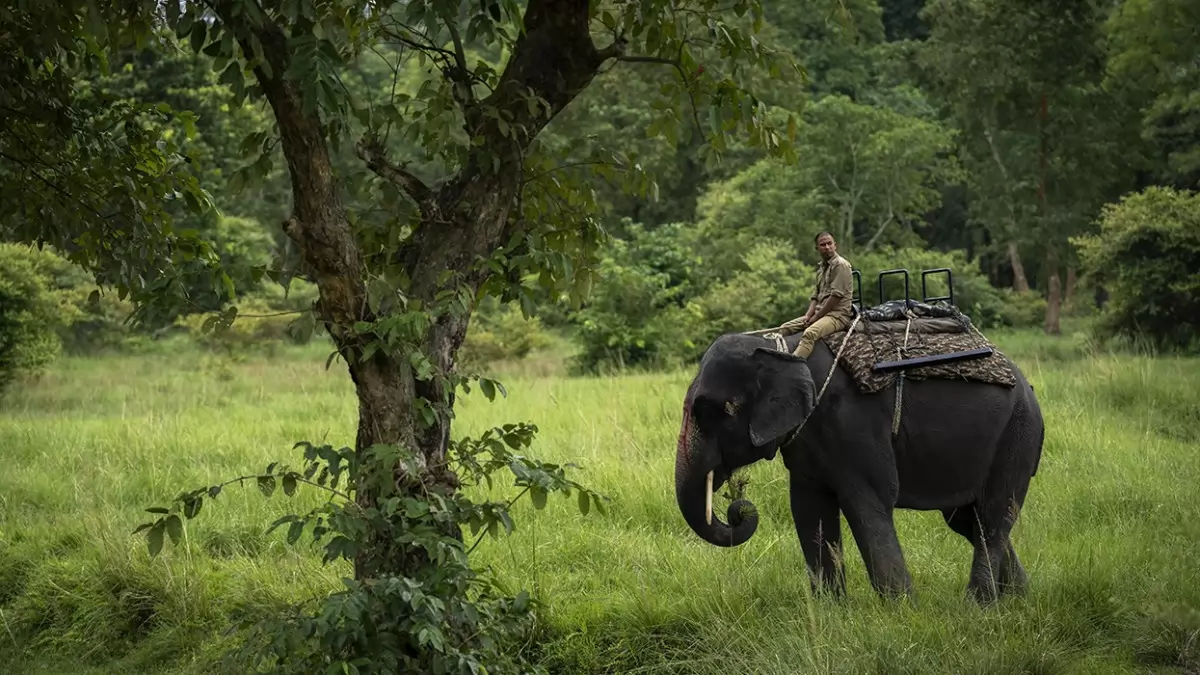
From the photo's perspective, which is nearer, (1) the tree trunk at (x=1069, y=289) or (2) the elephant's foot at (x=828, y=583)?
(2) the elephant's foot at (x=828, y=583)

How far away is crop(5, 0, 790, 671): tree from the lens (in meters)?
4.07

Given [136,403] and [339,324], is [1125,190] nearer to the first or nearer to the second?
[136,403]

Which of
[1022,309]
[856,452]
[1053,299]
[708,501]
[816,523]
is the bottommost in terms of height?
→ [1022,309]

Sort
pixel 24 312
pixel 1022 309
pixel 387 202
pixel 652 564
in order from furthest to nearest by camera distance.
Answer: pixel 1022 309
pixel 24 312
pixel 652 564
pixel 387 202

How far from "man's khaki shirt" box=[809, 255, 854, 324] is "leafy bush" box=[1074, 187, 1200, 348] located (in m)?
12.5

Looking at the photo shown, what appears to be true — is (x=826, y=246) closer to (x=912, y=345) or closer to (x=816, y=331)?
(x=816, y=331)

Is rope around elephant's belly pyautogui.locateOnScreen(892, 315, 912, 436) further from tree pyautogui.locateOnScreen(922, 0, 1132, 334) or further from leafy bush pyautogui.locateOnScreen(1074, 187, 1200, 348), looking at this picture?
tree pyautogui.locateOnScreen(922, 0, 1132, 334)

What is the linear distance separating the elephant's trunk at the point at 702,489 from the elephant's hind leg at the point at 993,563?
1189mm

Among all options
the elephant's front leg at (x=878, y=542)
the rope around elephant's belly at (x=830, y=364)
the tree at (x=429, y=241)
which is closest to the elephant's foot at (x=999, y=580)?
the elephant's front leg at (x=878, y=542)

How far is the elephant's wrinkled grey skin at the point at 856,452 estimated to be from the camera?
572cm

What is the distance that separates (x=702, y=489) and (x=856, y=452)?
78 cm

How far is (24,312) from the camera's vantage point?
1509cm

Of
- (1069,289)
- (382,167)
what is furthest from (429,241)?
(1069,289)

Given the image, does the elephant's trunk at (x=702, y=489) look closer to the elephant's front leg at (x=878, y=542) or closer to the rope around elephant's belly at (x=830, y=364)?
the rope around elephant's belly at (x=830, y=364)
